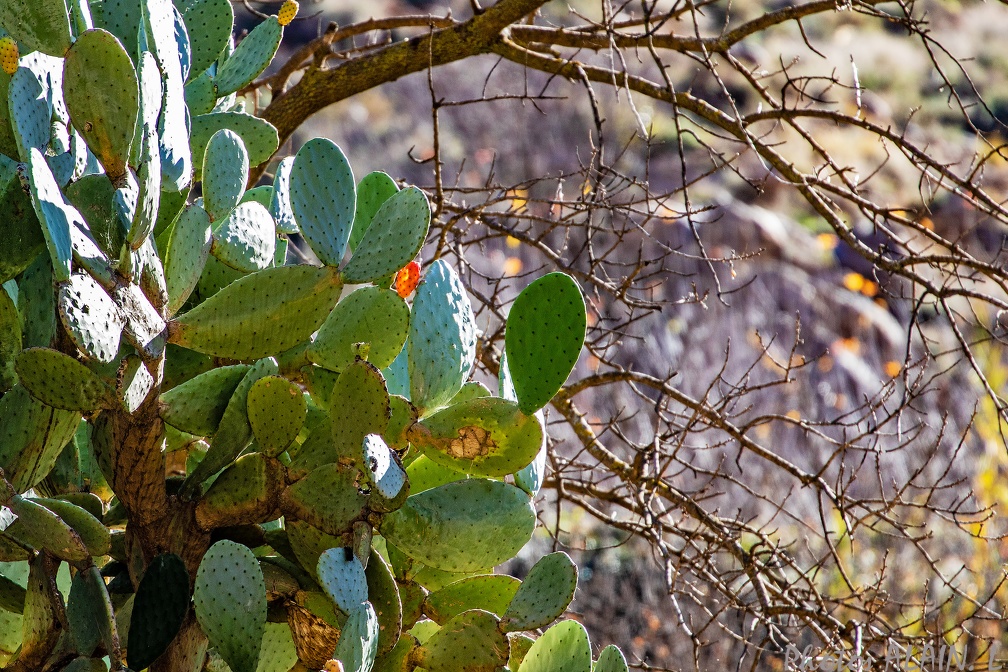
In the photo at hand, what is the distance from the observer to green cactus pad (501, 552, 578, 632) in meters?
1.45

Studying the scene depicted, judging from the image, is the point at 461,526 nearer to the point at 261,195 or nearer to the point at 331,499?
the point at 331,499

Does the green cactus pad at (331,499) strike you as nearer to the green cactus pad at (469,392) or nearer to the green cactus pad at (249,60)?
the green cactus pad at (469,392)

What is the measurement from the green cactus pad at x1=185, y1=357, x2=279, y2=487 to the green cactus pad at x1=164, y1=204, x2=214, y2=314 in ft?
0.47

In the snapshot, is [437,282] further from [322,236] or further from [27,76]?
[27,76]

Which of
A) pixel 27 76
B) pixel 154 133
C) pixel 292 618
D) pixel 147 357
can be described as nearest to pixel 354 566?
pixel 292 618

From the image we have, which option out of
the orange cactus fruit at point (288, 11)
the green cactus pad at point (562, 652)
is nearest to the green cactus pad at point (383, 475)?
the green cactus pad at point (562, 652)

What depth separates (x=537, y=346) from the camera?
141cm

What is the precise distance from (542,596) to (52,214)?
2.75 feet

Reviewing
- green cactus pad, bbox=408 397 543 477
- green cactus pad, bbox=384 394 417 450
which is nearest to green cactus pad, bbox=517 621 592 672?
green cactus pad, bbox=408 397 543 477

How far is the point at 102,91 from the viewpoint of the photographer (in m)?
1.29

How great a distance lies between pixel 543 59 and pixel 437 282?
136cm

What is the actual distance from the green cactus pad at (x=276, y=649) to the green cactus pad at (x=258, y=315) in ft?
1.51

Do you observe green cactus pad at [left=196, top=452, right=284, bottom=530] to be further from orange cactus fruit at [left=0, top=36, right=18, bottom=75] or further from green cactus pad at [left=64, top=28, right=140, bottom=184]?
orange cactus fruit at [left=0, top=36, right=18, bottom=75]

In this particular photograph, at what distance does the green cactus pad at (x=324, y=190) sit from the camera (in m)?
1.45
